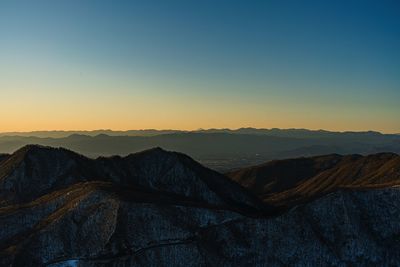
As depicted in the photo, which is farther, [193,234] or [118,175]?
[118,175]

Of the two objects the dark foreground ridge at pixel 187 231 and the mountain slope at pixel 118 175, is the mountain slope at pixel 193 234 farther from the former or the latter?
the mountain slope at pixel 118 175

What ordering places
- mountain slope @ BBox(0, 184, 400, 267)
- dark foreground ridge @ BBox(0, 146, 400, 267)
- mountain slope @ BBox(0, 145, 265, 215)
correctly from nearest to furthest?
mountain slope @ BBox(0, 184, 400, 267)
dark foreground ridge @ BBox(0, 146, 400, 267)
mountain slope @ BBox(0, 145, 265, 215)

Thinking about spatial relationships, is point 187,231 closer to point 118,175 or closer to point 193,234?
point 193,234

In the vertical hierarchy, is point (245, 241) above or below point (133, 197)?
below

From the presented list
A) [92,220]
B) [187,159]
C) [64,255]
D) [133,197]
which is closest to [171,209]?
[133,197]

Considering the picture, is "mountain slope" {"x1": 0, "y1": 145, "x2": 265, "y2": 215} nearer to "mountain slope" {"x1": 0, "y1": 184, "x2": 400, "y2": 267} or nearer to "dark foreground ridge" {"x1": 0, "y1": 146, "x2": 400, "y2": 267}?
"dark foreground ridge" {"x1": 0, "y1": 146, "x2": 400, "y2": 267}

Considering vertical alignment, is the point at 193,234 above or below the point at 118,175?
below

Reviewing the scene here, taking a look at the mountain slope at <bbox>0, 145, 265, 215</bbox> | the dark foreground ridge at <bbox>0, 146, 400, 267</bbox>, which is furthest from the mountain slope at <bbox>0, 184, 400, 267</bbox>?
the mountain slope at <bbox>0, 145, 265, 215</bbox>

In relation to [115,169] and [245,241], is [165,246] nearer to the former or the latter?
[245,241]

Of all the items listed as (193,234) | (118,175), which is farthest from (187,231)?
(118,175)

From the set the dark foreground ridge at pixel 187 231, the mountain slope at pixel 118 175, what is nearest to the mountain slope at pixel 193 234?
the dark foreground ridge at pixel 187 231

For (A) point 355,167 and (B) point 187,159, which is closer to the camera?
(B) point 187,159
